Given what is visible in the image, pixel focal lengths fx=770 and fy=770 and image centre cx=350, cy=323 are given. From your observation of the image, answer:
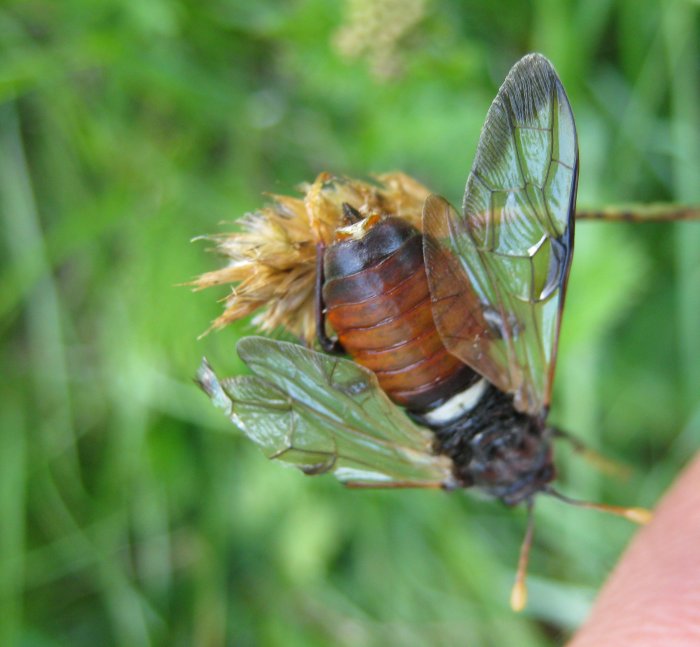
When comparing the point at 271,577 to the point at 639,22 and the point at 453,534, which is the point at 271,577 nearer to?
the point at 453,534

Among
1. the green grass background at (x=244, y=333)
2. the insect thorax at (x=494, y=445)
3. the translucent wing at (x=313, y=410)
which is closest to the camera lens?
the translucent wing at (x=313, y=410)

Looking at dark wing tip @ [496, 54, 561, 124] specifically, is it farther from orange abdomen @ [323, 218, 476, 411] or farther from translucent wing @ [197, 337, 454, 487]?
translucent wing @ [197, 337, 454, 487]

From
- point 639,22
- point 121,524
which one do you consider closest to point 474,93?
point 639,22

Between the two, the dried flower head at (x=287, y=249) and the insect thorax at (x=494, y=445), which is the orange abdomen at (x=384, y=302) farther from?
the insect thorax at (x=494, y=445)

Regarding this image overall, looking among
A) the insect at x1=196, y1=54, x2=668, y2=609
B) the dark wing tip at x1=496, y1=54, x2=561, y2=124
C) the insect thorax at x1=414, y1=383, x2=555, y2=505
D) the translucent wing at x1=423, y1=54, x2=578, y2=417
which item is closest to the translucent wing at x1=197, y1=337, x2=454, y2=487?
the insect at x1=196, y1=54, x2=668, y2=609

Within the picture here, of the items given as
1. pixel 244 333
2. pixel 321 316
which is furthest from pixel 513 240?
pixel 244 333

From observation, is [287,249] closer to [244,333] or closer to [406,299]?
[406,299]

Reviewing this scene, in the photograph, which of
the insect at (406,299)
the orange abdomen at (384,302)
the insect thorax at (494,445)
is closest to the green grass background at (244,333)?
the insect thorax at (494,445)
